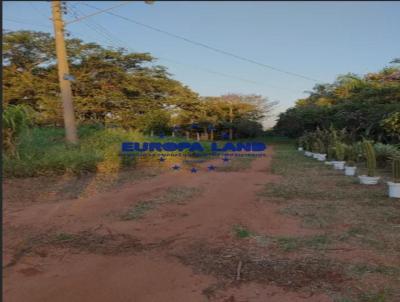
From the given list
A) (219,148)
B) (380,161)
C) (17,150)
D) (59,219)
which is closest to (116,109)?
(219,148)

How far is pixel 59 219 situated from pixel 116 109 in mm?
16054

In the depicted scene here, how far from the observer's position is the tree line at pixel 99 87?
18109mm

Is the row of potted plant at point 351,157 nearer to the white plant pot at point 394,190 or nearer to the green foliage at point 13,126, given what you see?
the white plant pot at point 394,190

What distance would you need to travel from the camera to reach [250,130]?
32188 mm

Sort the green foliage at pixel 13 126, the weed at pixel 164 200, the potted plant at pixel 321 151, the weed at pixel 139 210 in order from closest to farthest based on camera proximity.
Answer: the weed at pixel 139 210, the weed at pixel 164 200, the green foliage at pixel 13 126, the potted plant at pixel 321 151

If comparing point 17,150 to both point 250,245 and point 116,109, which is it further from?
point 116,109

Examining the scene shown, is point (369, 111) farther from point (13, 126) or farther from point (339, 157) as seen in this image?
point (13, 126)

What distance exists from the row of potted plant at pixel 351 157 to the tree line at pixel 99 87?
815 centimetres

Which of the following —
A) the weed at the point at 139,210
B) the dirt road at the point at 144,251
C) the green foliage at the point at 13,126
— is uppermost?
the green foliage at the point at 13,126

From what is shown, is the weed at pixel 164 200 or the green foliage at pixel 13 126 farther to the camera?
the green foliage at pixel 13 126

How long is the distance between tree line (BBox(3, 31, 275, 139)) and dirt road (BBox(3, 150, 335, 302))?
1275cm

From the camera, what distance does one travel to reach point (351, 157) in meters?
9.46

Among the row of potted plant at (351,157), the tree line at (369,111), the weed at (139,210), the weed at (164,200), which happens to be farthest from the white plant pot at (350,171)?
the weed at (139,210)

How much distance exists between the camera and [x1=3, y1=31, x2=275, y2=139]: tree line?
59.4 feet
